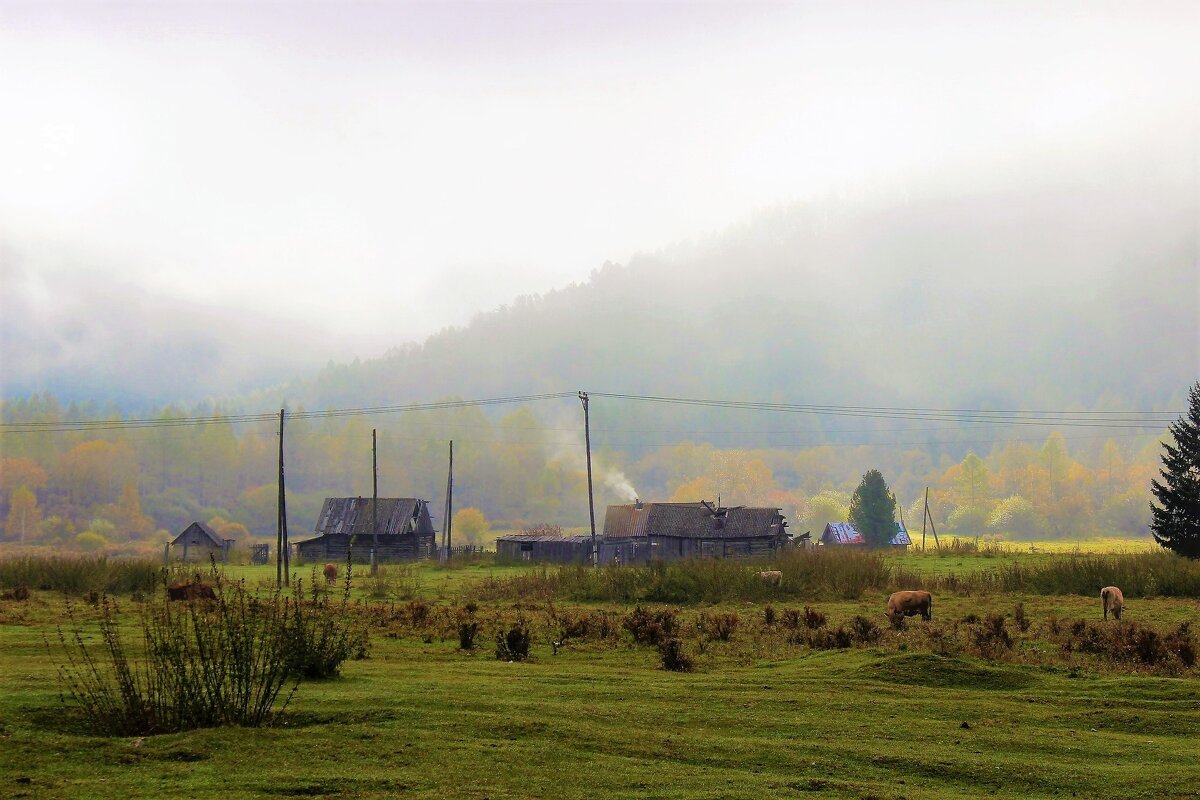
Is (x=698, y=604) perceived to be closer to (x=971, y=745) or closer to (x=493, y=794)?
(x=971, y=745)

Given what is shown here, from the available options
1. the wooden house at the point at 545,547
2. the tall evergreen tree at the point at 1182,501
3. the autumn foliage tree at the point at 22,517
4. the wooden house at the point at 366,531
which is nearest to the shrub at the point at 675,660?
the tall evergreen tree at the point at 1182,501

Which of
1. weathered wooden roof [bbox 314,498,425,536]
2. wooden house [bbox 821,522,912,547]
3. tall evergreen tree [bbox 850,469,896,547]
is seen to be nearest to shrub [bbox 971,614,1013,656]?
weathered wooden roof [bbox 314,498,425,536]

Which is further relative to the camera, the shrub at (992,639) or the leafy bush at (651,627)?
the leafy bush at (651,627)

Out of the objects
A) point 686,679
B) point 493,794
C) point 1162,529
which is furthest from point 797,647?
point 1162,529

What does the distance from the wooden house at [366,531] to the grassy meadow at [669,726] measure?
6460 cm

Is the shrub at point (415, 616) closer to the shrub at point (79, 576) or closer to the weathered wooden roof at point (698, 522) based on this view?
the shrub at point (79, 576)

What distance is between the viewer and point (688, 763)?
37.5ft

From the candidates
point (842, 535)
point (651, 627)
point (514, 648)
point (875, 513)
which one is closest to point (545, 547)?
point (842, 535)

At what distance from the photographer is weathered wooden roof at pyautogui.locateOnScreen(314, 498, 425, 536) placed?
8969cm

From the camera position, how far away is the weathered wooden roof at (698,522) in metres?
87.1

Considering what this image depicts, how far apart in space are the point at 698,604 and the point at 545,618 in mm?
9153

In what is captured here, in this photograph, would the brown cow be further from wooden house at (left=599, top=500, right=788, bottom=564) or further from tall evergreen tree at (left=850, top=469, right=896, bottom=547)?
tall evergreen tree at (left=850, top=469, right=896, bottom=547)

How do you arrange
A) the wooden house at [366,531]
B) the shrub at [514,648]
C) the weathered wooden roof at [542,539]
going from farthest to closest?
1. the wooden house at [366,531]
2. the weathered wooden roof at [542,539]
3. the shrub at [514,648]

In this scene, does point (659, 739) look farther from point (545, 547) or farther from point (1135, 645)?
point (545, 547)
